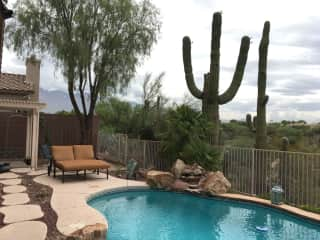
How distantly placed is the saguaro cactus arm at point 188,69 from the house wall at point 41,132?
649 cm

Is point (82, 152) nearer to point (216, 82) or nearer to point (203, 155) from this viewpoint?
point (203, 155)

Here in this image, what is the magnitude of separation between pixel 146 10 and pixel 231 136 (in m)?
7.92

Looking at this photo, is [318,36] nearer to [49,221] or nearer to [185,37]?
[185,37]

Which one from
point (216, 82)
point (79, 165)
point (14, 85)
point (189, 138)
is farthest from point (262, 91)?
point (14, 85)

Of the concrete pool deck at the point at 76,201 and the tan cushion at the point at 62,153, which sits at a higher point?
the tan cushion at the point at 62,153

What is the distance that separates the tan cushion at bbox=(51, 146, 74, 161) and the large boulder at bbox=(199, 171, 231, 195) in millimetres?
4713

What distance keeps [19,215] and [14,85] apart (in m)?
9.88

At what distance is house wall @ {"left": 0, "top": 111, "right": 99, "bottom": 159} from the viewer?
12969mm

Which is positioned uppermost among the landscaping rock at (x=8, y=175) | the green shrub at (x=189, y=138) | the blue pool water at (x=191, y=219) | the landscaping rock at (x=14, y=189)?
the green shrub at (x=189, y=138)

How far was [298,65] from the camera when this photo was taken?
43.8ft

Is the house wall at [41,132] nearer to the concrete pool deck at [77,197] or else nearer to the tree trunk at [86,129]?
the tree trunk at [86,129]

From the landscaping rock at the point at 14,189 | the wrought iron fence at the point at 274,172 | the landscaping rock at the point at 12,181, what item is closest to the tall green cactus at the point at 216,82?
the wrought iron fence at the point at 274,172

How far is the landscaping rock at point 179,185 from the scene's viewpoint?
29.7 feet

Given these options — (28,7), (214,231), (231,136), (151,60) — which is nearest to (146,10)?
(151,60)
